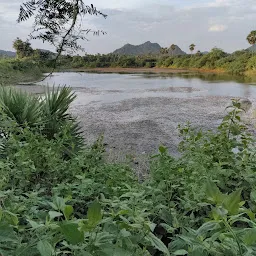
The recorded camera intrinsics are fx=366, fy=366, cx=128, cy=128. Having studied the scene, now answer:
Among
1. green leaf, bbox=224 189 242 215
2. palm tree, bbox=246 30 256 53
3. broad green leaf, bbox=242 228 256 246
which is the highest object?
palm tree, bbox=246 30 256 53

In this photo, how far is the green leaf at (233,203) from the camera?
2.42 ft

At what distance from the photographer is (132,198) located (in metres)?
1.17

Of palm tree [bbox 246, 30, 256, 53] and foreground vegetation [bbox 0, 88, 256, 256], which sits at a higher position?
palm tree [bbox 246, 30, 256, 53]

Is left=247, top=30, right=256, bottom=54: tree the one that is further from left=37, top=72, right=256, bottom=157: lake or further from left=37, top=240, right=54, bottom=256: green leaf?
left=37, top=240, right=54, bottom=256: green leaf

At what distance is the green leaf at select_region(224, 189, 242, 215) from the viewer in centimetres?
74

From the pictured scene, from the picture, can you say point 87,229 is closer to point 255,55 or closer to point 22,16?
point 22,16

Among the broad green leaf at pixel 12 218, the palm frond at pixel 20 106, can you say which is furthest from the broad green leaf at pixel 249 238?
the palm frond at pixel 20 106

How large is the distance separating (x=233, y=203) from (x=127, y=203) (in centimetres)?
46

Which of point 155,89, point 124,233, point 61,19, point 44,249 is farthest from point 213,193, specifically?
point 155,89

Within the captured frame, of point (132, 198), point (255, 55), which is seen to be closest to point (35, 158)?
point (132, 198)

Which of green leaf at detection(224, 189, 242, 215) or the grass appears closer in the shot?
green leaf at detection(224, 189, 242, 215)

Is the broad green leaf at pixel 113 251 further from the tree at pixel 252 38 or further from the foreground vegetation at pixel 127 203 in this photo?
the tree at pixel 252 38

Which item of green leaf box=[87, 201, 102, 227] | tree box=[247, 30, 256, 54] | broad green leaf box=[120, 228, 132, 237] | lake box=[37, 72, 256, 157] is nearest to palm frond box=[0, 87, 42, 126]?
lake box=[37, 72, 256, 157]

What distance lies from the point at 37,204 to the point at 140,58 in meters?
55.5
